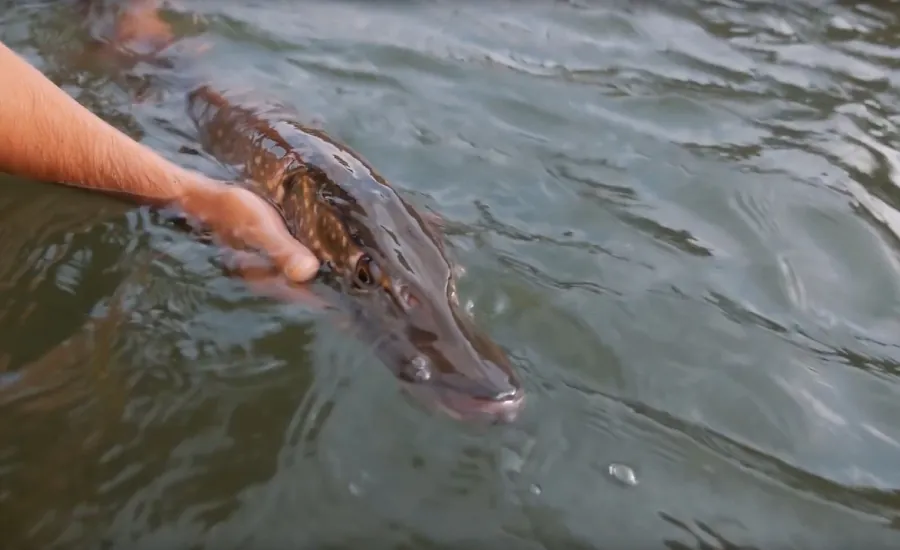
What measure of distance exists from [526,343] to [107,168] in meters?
1.67

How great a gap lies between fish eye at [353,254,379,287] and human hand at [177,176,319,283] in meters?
0.19

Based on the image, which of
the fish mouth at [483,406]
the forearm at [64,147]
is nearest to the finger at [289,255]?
the forearm at [64,147]

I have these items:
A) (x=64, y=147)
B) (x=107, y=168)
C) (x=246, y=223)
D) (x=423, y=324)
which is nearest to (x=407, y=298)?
(x=423, y=324)

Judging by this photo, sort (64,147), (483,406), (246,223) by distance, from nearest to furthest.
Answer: (483,406) → (246,223) → (64,147)

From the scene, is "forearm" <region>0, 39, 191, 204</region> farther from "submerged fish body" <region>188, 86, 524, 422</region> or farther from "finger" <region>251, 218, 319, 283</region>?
"finger" <region>251, 218, 319, 283</region>

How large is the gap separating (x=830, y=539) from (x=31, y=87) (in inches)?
115

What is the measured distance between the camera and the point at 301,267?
2539 mm

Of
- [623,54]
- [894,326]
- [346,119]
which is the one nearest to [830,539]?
[894,326]

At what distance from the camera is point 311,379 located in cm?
245

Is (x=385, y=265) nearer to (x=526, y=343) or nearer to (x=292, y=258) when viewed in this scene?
(x=292, y=258)

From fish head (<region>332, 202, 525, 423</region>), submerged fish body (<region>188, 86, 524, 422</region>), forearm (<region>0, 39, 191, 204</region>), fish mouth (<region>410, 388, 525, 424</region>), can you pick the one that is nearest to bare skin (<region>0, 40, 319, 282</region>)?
forearm (<region>0, 39, 191, 204</region>)

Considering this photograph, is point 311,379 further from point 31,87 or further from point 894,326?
point 894,326

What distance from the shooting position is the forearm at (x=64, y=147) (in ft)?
8.83

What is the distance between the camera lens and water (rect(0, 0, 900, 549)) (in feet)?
6.91
